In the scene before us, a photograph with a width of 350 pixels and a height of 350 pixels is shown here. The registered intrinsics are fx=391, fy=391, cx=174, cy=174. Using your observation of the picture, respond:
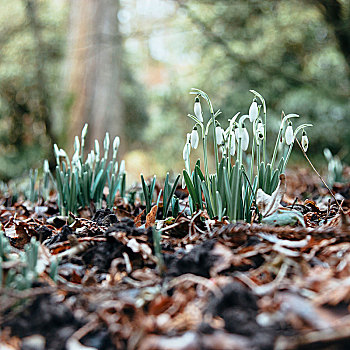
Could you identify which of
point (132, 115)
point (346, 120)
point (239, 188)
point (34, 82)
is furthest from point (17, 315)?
point (132, 115)

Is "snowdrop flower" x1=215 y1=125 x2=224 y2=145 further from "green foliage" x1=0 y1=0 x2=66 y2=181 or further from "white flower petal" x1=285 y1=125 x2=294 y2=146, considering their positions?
"green foliage" x1=0 y1=0 x2=66 y2=181

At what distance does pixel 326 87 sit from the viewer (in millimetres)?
5535

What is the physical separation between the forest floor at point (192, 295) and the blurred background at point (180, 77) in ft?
11.0

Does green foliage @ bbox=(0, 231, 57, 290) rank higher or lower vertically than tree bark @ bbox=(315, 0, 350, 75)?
lower

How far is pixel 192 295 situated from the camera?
768 mm

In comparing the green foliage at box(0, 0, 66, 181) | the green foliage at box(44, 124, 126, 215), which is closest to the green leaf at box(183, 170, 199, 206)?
the green foliage at box(44, 124, 126, 215)

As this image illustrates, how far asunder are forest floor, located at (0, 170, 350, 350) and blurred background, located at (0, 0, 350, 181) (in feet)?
11.0

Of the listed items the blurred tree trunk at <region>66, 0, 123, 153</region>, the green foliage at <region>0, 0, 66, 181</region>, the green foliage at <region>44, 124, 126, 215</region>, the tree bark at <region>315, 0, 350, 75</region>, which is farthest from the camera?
the green foliage at <region>0, 0, 66, 181</region>

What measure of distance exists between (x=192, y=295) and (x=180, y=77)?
26.3 feet

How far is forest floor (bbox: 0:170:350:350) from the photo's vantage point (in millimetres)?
611

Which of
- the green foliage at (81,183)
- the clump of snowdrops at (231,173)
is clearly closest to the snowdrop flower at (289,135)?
the clump of snowdrops at (231,173)

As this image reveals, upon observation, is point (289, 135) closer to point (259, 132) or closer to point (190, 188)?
point (259, 132)

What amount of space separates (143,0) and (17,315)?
7418mm

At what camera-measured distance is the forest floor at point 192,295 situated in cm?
61
